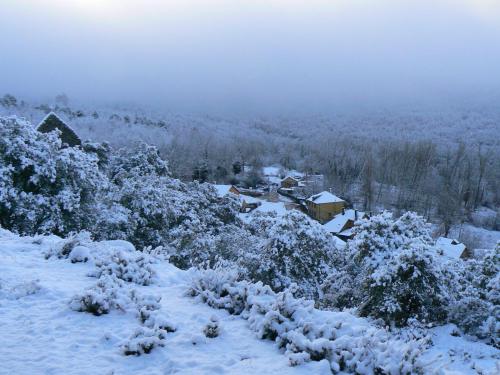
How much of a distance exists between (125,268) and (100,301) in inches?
60.6

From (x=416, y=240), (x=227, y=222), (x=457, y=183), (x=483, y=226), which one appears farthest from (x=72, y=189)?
(x=457, y=183)

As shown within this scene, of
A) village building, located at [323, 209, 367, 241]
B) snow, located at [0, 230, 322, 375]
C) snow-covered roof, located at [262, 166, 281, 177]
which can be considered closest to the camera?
snow, located at [0, 230, 322, 375]

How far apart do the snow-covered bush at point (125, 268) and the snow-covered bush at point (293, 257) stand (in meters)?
5.20

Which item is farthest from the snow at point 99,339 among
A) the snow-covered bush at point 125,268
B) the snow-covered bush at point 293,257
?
the snow-covered bush at point 293,257

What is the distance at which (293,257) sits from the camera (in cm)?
1174

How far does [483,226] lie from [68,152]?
149ft

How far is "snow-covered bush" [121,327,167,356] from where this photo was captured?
4133 millimetres

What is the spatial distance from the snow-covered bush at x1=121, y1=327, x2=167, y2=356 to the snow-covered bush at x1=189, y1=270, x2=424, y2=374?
117cm

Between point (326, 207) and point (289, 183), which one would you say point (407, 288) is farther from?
point (289, 183)

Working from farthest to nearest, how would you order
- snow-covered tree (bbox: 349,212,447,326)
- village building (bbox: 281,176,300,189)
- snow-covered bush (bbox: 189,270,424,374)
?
village building (bbox: 281,176,300,189), snow-covered tree (bbox: 349,212,447,326), snow-covered bush (bbox: 189,270,424,374)

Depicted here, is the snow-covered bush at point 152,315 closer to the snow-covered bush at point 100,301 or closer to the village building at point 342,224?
the snow-covered bush at point 100,301

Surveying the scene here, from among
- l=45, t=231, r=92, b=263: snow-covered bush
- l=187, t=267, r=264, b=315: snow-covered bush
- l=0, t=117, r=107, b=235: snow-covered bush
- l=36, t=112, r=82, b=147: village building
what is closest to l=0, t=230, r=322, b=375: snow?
l=187, t=267, r=264, b=315: snow-covered bush

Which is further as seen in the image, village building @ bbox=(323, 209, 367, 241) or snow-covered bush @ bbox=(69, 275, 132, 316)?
village building @ bbox=(323, 209, 367, 241)

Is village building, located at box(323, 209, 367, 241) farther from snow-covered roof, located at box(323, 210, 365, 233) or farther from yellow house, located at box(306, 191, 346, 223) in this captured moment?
yellow house, located at box(306, 191, 346, 223)
